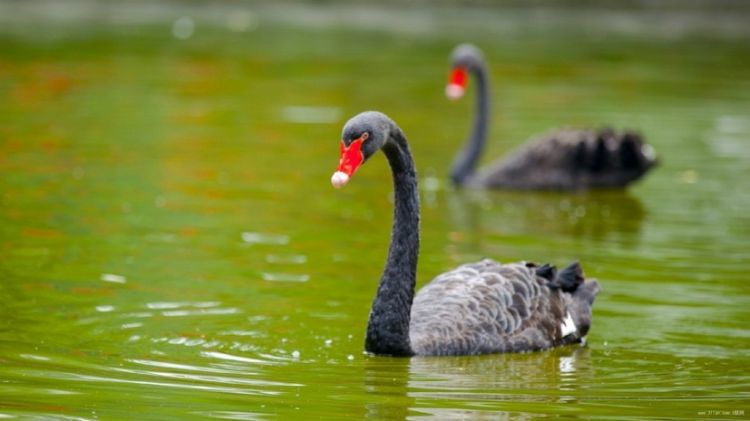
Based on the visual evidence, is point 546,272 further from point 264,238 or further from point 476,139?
point 476,139

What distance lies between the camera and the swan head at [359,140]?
565 cm

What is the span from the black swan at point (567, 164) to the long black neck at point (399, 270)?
5.03 m

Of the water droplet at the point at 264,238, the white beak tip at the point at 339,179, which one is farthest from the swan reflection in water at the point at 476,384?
the water droplet at the point at 264,238

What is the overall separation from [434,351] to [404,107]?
926cm

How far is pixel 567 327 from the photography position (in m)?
6.63

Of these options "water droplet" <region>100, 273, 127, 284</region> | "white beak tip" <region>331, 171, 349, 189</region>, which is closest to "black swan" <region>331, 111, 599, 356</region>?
"white beak tip" <region>331, 171, 349, 189</region>

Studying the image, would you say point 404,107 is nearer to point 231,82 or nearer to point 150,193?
point 231,82

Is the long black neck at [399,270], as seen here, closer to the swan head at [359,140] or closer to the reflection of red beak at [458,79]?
the swan head at [359,140]

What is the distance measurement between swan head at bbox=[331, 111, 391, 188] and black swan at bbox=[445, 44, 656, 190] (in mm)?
5462

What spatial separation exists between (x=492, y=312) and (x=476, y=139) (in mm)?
5181

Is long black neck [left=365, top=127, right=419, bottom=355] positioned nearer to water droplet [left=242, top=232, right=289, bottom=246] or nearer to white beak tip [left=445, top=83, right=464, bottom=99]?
water droplet [left=242, top=232, right=289, bottom=246]

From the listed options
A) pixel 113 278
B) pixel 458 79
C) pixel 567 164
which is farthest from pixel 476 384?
pixel 458 79

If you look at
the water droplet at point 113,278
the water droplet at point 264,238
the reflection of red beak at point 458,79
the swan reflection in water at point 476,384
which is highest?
the reflection of red beak at point 458,79

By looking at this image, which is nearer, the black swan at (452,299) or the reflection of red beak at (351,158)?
the reflection of red beak at (351,158)
